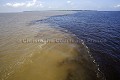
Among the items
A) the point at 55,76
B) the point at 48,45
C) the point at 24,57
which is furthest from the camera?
the point at 48,45

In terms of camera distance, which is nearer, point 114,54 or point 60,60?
point 60,60

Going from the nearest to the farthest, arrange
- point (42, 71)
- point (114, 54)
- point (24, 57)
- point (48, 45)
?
point (42, 71) → point (24, 57) → point (114, 54) → point (48, 45)

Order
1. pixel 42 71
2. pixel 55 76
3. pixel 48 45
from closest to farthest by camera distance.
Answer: pixel 55 76, pixel 42 71, pixel 48 45

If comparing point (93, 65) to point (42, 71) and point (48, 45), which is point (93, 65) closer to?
point (42, 71)

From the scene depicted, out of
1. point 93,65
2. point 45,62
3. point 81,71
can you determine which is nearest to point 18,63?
point 45,62

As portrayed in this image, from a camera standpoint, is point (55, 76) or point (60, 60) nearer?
point (55, 76)

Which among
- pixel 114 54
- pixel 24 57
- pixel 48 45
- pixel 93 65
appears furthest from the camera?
pixel 48 45

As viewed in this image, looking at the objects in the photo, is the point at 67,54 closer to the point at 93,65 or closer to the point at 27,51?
the point at 93,65

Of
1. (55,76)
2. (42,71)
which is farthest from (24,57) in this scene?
(55,76)
